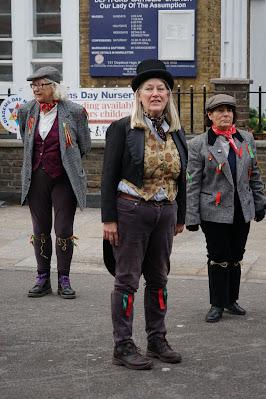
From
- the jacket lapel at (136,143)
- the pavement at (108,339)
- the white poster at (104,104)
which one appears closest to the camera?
the pavement at (108,339)

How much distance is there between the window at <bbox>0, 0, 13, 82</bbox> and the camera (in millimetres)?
15719

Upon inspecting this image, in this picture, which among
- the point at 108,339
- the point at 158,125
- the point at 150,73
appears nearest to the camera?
the point at 150,73

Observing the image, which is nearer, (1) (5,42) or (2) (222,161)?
(2) (222,161)

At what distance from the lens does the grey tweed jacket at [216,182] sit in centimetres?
706

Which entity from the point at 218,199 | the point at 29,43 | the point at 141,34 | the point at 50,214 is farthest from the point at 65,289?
the point at 29,43

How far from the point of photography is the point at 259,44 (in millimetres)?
18438

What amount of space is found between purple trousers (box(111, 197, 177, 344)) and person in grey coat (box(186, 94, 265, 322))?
1.04 meters

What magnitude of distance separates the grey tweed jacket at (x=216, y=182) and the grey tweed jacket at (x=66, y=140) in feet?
3.86

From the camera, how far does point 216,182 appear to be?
7117 millimetres

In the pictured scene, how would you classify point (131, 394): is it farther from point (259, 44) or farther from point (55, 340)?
point (259, 44)

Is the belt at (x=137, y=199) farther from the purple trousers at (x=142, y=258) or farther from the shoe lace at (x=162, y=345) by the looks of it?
the shoe lace at (x=162, y=345)

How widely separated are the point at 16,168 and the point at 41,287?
5.72 metres

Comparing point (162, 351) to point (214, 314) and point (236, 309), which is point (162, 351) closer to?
point (214, 314)

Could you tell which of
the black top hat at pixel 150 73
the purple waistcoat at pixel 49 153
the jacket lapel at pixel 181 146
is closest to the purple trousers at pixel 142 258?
the jacket lapel at pixel 181 146
